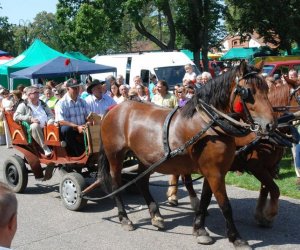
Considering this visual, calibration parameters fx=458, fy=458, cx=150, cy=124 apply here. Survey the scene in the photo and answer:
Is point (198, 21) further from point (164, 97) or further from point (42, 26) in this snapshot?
point (42, 26)

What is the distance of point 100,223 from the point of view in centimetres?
574

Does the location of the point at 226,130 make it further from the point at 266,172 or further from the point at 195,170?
the point at 266,172

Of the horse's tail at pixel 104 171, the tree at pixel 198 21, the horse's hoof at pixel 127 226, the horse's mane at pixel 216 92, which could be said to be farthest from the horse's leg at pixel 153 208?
the tree at pixel 198 21

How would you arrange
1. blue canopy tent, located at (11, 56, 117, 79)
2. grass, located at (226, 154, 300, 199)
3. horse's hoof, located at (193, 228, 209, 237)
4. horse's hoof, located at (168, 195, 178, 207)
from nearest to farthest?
horse's hoof, located at (193, 228, 209, 237)
horse's hoof, located at (168, 195, 178, 207)
grass, located at (226, 154, 300, 199)
blue canopy tent, located at (11, 56, 117, 79)

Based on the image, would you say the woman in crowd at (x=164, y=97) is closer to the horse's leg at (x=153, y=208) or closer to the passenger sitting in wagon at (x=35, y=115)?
the passenger sitting in wagon at (x=35, y=115)

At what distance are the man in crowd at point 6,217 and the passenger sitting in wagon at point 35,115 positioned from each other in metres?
4.93

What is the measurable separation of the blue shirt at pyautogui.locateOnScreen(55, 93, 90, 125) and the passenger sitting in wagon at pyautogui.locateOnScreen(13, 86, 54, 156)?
0.25m

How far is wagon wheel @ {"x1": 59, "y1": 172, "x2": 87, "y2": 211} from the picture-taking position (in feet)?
20.0

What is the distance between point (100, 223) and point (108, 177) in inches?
23.6

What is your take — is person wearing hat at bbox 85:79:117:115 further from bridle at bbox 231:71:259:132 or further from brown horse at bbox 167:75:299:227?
bridle at bbox 231:71:259:132

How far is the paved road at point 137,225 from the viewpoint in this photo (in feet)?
16.4

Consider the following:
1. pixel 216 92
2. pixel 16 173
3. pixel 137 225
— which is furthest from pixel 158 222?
pixel 16 173

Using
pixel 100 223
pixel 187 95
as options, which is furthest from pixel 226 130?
pixel 187 95

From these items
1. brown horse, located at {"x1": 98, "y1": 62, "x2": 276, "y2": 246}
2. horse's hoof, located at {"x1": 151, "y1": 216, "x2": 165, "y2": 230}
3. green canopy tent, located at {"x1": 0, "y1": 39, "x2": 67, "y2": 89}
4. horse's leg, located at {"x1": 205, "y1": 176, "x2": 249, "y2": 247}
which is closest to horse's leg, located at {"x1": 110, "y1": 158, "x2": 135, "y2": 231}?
brown horse, located at {"x1": 98, "y1": 62, "x2": 276, "y2": 246}
